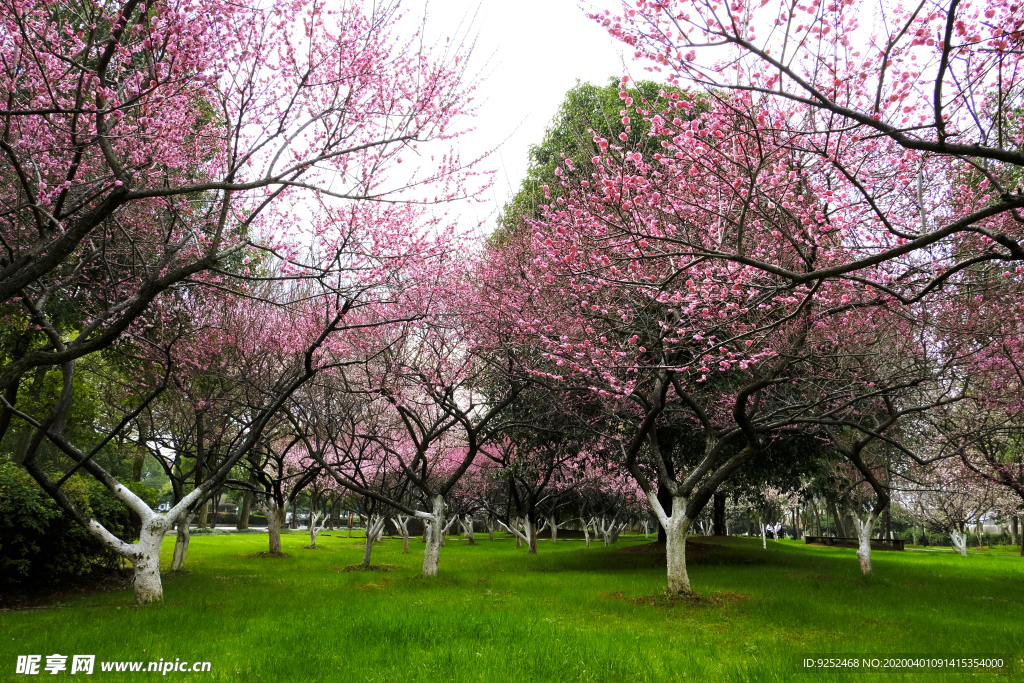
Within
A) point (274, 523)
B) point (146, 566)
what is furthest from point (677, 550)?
point (274, 523)

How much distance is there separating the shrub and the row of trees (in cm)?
97

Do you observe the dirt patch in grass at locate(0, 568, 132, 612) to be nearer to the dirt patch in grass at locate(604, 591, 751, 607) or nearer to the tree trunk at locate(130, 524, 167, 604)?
the tree trunk at locate(130, 524, 167, 604)

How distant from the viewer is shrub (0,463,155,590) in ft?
34.7

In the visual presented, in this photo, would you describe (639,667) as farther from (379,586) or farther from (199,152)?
(199,152)

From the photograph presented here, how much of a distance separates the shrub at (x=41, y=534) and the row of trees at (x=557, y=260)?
0.97m

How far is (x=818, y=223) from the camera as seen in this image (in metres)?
7.06

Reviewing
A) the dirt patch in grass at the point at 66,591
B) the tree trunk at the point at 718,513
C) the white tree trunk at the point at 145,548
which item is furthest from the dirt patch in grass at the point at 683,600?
the tree trunk at the point at 718,513

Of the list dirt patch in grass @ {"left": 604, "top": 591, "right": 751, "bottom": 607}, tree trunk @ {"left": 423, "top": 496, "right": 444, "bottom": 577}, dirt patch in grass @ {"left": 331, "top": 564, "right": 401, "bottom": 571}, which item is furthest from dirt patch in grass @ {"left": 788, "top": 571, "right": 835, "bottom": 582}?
dirt patch in grass @ {"left": 331, "top": 564, "right": 401, "bottom": 571}

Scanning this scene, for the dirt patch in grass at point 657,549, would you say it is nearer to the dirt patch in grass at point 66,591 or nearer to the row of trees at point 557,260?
the row of trees at point 557,260

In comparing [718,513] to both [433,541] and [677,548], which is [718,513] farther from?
[677,548]

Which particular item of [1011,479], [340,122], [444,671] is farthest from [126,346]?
[1011,479]

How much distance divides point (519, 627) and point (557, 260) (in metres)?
5.53

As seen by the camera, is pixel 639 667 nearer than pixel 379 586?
Yes

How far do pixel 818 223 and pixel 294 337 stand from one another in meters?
12.9
